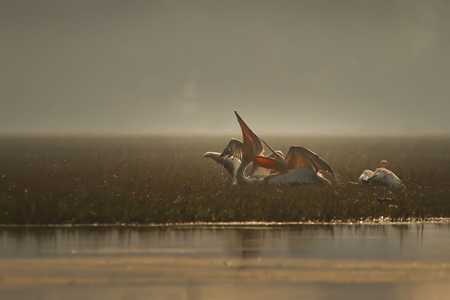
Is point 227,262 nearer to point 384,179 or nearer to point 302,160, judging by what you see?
point 302,160

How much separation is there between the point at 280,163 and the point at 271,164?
301 mm

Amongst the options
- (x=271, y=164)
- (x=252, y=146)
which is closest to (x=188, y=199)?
(x=271, y=164)

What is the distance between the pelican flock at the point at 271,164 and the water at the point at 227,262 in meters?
6.31

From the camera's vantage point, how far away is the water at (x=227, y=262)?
18.1m

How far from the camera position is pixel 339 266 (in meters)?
20.5

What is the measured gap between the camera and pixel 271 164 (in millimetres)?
32750

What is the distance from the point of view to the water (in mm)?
18094

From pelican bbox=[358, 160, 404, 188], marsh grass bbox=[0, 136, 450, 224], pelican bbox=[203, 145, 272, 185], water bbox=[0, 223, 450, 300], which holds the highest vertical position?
pelican bbox=[203, 145, 272, 185]

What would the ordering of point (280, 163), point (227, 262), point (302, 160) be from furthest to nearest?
point (302, 160) → point (280, 163) → point (227, 262)

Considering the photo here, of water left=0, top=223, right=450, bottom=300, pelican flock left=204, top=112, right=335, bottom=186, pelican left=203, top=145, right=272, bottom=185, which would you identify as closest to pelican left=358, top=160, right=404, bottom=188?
pelican flock left=204, top=112, right=335, bottom=186

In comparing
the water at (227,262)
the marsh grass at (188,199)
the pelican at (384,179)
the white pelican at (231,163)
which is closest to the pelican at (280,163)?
the white pelican at (231,163)

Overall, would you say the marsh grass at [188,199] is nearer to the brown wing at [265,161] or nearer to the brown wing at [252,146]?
the brown wing at [265,161]

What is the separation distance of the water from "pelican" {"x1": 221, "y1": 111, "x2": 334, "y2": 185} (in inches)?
248

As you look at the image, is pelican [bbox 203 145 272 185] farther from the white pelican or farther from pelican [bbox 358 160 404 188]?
pelican [bbox 358 160 404 188]
